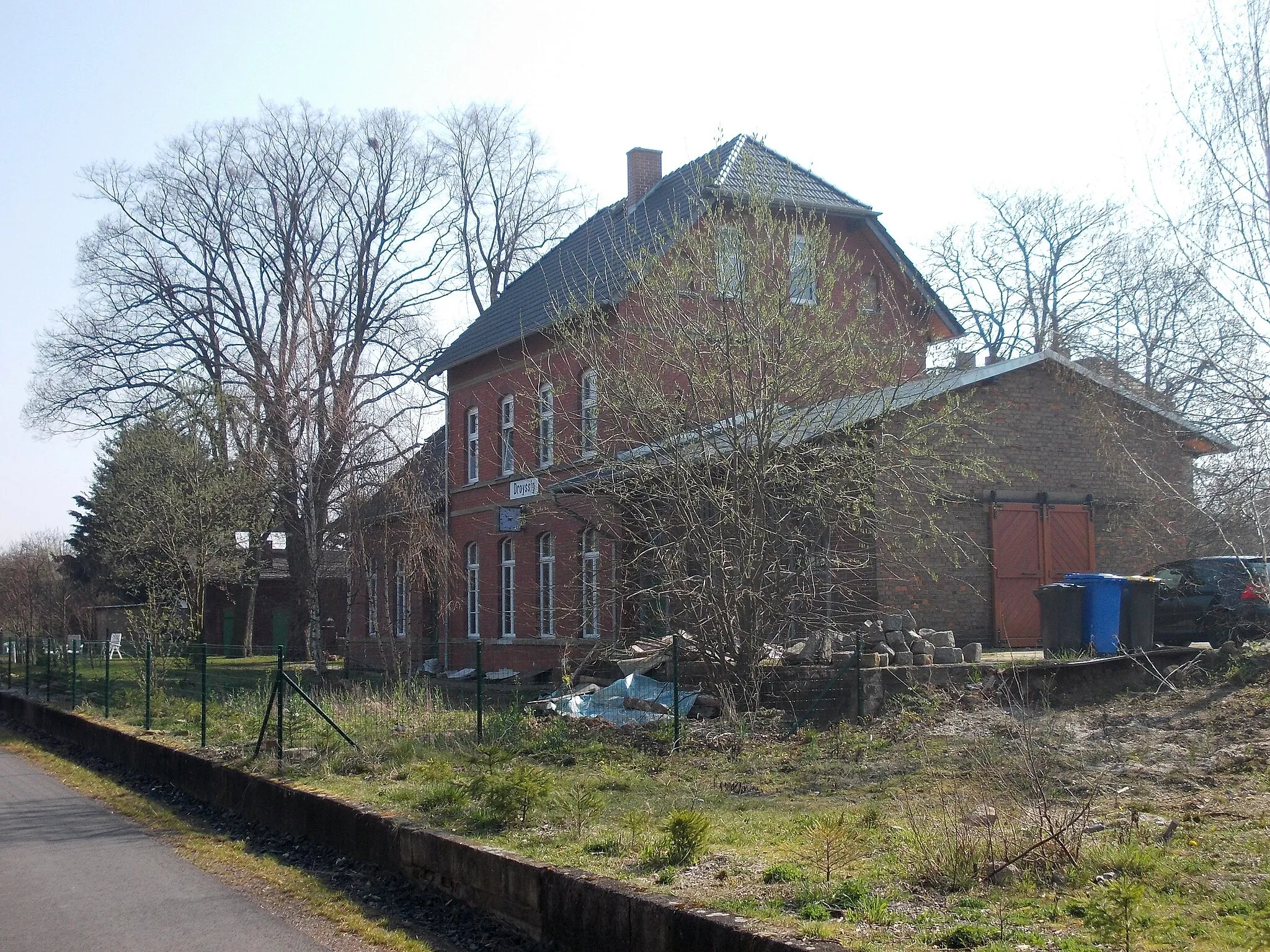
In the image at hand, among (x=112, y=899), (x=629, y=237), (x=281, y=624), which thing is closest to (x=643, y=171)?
(x=629, y=237)

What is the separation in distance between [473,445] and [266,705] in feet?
63.3

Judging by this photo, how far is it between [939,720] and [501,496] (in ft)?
60.0

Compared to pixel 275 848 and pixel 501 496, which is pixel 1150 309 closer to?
pixel 275 848

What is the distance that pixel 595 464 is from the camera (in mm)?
15664

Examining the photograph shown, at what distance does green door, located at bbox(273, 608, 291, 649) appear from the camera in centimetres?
5301

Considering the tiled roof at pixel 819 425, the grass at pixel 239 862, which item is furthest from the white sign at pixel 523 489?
Answer: the grass at pixel 239 862

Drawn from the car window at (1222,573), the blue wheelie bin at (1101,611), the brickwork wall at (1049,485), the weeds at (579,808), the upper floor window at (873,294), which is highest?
the upper floor window at (873,294)

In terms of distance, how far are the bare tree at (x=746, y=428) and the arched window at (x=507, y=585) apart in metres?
14.3

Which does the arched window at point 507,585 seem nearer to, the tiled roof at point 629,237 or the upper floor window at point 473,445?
the upper floor window at point 473,445

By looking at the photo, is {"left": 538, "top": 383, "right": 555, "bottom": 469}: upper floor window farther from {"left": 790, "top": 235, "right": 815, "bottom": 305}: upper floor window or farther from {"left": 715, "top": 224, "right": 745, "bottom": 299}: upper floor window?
{"left": 790, "top": 235, "right": 815, "bottom": 305}: upper floor window

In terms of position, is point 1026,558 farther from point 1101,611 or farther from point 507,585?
point 507,585

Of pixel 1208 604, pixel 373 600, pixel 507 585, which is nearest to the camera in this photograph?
pixel 1208 604

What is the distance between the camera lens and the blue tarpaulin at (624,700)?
14.1 metres

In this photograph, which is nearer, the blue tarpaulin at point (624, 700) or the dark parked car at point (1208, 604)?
the blue tarpaulin at point (624, 700)
